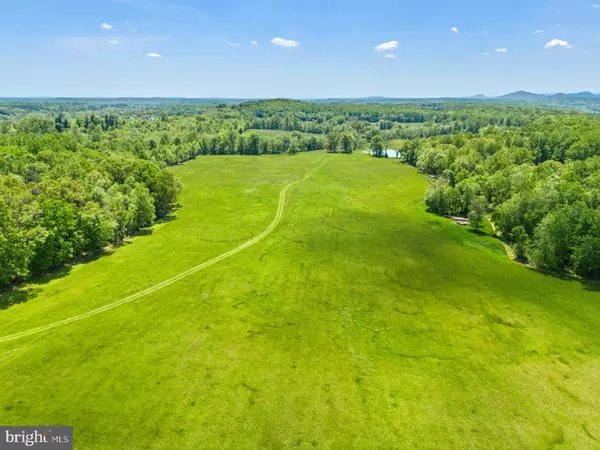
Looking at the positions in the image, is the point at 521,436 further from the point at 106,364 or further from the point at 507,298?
the point at 106,364

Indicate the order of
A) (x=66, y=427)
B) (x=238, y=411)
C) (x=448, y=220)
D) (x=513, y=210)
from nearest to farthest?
(x=66, y=427), (x=238, y=411), (x=513, y=210), (x=448, y=220)

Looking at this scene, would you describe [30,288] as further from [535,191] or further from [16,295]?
[535,191]

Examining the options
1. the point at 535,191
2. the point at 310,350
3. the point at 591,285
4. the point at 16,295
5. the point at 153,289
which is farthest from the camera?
the point at 535,191

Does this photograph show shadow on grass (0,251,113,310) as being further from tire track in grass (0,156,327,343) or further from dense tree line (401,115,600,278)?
dense tree line (401,115,600,278)

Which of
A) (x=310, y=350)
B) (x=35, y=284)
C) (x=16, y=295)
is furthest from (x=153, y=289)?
(x=310, y=350)

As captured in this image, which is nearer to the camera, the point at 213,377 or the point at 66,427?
the point at 66,427

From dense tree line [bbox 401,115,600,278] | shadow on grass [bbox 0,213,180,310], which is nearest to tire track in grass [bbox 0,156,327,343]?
shadow on grass [bbox 0,213,180,310]

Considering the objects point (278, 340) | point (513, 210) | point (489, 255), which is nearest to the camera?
point (278, 340)

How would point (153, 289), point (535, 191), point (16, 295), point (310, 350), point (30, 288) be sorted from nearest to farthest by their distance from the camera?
point (310, 350)
point (16, 295)
point (30, 288)
point (153, 289)
point (535, 191)

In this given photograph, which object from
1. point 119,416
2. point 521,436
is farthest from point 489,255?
point 119,416
